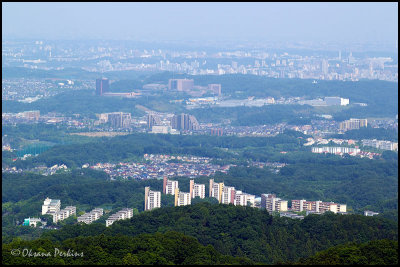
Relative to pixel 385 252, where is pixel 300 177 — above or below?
below

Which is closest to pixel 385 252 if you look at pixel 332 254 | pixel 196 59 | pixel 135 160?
pixel 332 254

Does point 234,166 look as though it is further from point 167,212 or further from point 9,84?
point 9,84

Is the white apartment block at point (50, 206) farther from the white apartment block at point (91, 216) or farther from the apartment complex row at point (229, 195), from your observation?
the apartment complex row at point (229, 195)

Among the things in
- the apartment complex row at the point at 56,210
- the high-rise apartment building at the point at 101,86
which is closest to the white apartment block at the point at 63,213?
the apartment complex row at the point at 56,210

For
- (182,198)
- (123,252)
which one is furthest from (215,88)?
(123,252)

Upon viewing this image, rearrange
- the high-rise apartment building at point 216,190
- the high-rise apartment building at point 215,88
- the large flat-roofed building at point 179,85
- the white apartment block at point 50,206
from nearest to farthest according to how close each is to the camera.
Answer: the white apartment block at point 50,206, the high-rise apartment building at point 216,190, the high-rise apartment building at point 215,88, the large flat-roofed building at point 179,85

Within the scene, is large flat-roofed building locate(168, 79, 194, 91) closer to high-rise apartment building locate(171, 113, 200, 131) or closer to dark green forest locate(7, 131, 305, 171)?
high-rise apartment building locate(171, 113, 200, 131)

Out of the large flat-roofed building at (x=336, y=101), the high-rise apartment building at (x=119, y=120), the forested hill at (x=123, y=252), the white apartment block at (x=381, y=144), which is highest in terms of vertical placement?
the forested hill at (x=123, y=252)

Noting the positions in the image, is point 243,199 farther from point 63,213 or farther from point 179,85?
point 179,85
